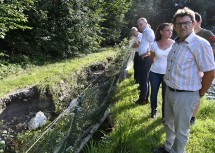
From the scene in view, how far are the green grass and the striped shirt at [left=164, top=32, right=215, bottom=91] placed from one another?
54.9 inches

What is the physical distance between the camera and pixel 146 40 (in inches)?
238

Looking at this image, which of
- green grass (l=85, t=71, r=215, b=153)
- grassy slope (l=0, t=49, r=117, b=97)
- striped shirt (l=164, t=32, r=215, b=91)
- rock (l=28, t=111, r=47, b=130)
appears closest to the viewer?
striped shirt (l=164, t=32, r=215, b=91)

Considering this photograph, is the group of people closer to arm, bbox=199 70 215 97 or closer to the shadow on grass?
arm, bbox=199 70 215 97

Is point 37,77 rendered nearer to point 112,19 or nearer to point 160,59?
point 160,59

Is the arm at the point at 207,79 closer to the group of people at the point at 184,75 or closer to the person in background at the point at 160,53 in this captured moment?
the group of people at the point at 184,75

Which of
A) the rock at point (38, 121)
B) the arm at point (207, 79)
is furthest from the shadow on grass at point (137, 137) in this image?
the rock at point (38, 121)

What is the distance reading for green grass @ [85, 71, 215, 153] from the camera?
4.41m

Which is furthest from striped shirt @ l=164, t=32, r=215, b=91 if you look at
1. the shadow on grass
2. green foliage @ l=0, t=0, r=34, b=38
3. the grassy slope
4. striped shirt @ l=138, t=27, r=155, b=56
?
green foliage @ l=0, t=0, r=34, b=38

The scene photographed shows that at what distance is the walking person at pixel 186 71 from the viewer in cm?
331

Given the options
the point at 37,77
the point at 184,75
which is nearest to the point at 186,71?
the point at 184,75

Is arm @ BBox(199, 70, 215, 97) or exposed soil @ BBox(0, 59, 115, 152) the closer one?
arm @ BBox(199, 70, 215, 97)

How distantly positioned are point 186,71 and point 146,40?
2.69m

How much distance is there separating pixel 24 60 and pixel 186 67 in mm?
8036

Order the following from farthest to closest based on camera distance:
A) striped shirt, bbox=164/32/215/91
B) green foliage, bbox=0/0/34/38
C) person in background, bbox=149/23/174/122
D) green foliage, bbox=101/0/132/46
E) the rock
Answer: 1. green foliage, bbox=101/0/132/46
2. green foliage, bbox=0/0/34/38
3. the rock
4. person in background, bbox=149/23/174/122
5. striped shirt, bbox=164/32/215/91
